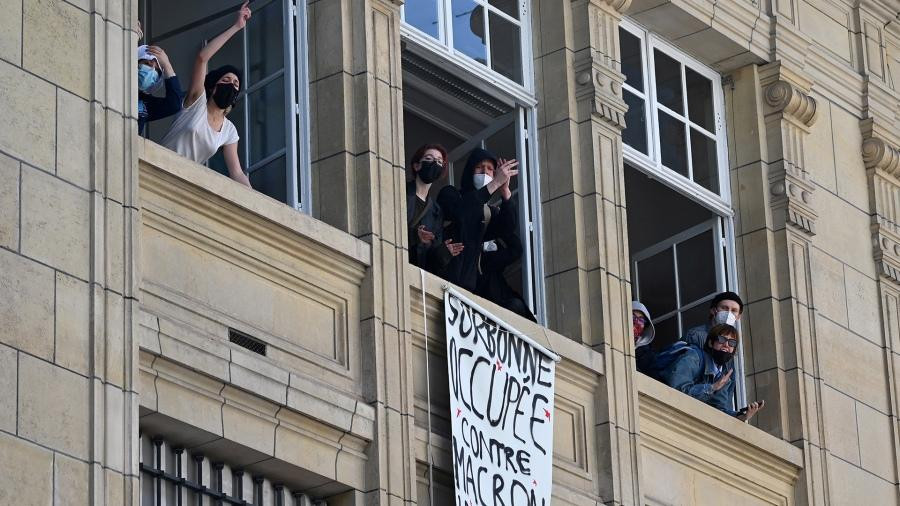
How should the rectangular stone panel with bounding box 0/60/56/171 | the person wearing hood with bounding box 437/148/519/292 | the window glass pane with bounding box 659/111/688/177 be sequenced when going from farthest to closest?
1. the window glass pane with bounding box 659/111/688/177
2. the person wearing hood with bounding box 437/148/519/292
3. the rectangular stone panel with bounding box 0/60/56/171

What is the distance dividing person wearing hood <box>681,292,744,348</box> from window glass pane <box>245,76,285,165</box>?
424 cm

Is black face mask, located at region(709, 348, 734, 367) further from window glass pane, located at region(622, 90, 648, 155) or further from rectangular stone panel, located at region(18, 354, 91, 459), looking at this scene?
rectangular stone panel, located at region(18, 354, 91, 459)

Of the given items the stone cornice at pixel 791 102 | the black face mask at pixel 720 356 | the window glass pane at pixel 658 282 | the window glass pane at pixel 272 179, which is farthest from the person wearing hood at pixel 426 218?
the stone cornice at pixel 791 102

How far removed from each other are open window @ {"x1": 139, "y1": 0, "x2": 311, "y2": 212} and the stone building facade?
0.04 meters

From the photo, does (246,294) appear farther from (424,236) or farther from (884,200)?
(884,200)

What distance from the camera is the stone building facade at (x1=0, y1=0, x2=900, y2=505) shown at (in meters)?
15.9

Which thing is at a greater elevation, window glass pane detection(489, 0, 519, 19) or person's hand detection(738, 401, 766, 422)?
window glass pane detection(489, 0, 519, 19)

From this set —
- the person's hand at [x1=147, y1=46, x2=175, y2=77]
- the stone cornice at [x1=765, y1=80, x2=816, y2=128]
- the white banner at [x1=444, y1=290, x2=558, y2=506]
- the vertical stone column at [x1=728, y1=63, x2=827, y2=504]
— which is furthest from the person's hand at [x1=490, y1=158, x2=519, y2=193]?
the stone cornice at [x1=765, y1=80, x2=816, y2=128]

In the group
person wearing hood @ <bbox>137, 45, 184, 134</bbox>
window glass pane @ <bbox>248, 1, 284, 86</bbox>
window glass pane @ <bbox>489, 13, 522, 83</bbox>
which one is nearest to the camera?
person wearing hood @ <bbox>137, 45, 184, 134</bbox>

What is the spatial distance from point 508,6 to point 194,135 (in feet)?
14.3

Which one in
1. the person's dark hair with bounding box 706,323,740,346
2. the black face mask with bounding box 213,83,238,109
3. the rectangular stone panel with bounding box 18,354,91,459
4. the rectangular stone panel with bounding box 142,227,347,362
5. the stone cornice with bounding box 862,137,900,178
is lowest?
the rectangular stone panel with bounding box 18,354,91,459

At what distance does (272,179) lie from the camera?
1938 cm

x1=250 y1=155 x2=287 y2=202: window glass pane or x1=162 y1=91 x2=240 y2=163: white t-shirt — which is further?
x1=250 y1=155 x2=287 y2=202: window glass pane

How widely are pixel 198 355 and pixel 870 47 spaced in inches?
397
